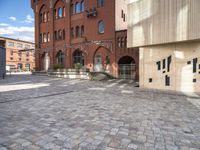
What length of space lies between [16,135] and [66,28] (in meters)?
24.5

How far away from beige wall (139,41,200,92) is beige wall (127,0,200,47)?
968 millimetres

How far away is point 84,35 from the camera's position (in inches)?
936

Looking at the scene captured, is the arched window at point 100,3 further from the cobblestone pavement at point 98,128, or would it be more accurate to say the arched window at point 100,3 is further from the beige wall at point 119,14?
the cobblestone pavement at point 98,128

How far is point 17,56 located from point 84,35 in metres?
39.2

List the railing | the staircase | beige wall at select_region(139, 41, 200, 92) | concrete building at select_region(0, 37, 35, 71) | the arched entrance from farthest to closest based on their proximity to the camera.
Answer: concrete building at select_region(0, 37, 35, 71)
the arched entrance
the railing
the staircase
beige wall at select_region(139, 41, 200, 92)

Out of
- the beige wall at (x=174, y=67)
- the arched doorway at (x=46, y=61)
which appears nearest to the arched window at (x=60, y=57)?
the arched doorway at (x=46, y=61)

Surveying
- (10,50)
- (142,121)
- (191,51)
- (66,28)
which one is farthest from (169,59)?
(10,50)

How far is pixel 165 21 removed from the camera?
909 centimetres

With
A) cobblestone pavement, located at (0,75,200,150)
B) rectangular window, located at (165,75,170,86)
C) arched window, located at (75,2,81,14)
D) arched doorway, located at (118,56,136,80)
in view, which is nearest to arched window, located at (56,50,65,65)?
arched window, located at (75,2,81,14)

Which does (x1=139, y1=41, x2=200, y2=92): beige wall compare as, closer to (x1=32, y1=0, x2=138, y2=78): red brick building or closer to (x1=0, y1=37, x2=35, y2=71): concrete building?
(x1=32, y1=0, x2=138, y2=78): red brick building

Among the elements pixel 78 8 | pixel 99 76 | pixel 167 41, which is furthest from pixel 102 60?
pixel 167 41

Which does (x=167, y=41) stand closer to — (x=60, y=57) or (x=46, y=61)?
(x=60, y=57)

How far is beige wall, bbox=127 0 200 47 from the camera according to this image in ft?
26.4

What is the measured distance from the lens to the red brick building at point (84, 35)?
20.2 meters
